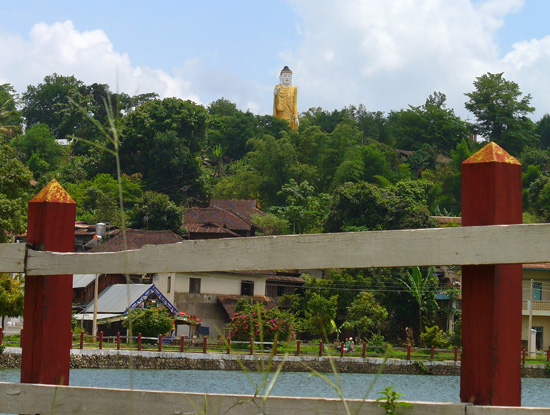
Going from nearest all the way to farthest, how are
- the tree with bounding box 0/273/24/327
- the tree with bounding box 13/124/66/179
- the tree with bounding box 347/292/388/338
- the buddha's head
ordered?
the tree with bounding box 0/273/24/327, the tree with bounding box 347/292/388/338, the tree with bounding box 13/124/66/179, the buddha's head

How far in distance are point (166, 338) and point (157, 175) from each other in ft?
80.6

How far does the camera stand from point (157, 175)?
5069 centimetres

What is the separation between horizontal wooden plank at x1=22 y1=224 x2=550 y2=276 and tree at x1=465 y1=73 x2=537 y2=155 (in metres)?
56.4

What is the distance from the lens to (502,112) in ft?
189

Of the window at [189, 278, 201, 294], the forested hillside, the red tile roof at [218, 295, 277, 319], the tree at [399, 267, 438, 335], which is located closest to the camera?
the tree at [399, 267, 438, 335]

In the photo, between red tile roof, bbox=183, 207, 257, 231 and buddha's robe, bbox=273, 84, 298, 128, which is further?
buddha's robe, bbox=273, 84, 298, 128

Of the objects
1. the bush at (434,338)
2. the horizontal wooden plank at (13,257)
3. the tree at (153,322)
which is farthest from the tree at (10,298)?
the horizontal wooden plank at (13,257)

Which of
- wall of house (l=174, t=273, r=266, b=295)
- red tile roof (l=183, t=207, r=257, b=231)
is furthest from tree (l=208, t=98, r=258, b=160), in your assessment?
wall of house (l=174, t=273, r=266, b=295)

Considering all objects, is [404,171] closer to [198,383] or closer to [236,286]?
[236,286]

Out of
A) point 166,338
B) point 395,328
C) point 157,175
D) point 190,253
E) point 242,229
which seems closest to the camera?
→ point 190,253

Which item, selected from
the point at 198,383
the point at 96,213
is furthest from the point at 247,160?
the point at 198,383

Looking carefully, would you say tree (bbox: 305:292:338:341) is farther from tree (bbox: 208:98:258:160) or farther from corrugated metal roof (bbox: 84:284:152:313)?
tree (bbox: 208:98:258:160)

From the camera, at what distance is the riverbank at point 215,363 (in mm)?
23938

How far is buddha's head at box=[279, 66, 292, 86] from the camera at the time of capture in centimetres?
7738
